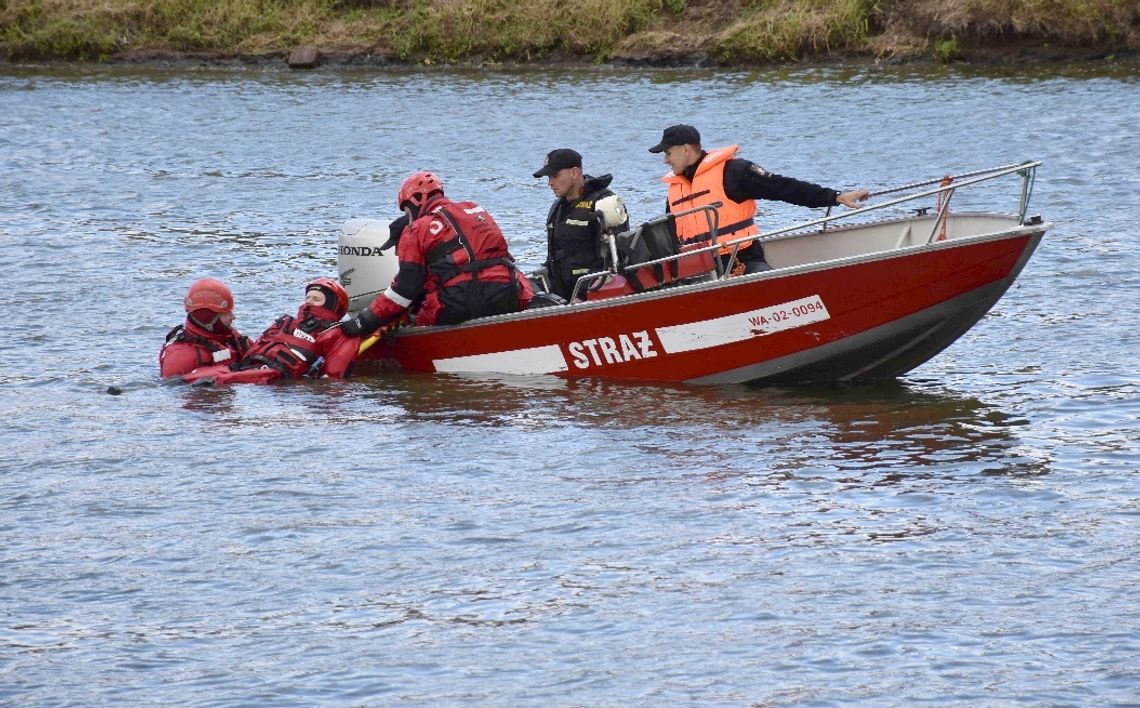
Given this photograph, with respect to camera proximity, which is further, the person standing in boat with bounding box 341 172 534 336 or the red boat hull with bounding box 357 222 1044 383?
the person standing in boat with bounding box 341 172 534 336

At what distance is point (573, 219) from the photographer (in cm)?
1075

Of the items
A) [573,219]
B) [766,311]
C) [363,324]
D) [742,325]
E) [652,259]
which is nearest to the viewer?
[766,311]

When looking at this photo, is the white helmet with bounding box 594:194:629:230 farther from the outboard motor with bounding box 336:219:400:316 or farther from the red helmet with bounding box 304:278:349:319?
the red helmet with bounding box 304:278:349:319

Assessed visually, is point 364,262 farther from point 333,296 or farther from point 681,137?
point 681,137

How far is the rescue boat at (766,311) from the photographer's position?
31.9 feet

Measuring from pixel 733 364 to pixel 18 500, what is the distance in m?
4.39

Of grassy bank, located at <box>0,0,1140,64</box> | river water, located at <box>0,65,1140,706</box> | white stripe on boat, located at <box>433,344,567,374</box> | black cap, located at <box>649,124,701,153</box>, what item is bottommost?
river water, located at <box>0,65,1140,706</box>

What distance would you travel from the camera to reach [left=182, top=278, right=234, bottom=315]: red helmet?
11.0 metres

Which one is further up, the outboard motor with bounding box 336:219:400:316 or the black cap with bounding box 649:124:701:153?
the black cap with bounding box 649:124:701:153

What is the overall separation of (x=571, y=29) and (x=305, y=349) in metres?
23.8

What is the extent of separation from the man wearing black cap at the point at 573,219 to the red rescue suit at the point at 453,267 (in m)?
0.36

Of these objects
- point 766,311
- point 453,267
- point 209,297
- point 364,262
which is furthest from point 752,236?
point 209,297

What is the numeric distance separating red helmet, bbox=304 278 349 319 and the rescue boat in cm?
35

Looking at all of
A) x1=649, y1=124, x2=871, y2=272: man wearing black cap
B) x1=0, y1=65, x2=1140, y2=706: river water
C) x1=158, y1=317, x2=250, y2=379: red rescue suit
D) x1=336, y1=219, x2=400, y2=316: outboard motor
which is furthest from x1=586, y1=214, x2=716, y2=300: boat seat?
x1=158, y1=317, x2=250, y2=379: red rescue suit
